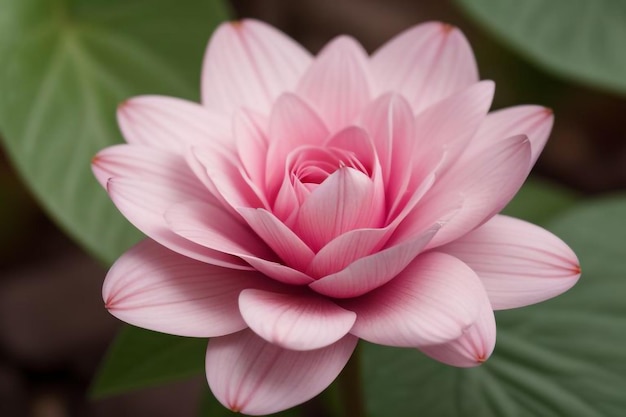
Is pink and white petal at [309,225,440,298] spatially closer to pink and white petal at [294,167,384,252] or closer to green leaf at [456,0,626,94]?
pink and white petal at [294,167,384,252]

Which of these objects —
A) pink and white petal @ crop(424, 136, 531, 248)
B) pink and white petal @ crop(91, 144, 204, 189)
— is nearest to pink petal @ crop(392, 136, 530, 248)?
pink and white petal @ crop(424, 136, 531, 248)

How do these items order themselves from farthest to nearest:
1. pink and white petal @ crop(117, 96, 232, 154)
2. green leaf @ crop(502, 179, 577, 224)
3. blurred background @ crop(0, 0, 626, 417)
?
blurred background @ crop(0, 0, 626, 417), green leaf @ crop(502, 179, 577, 224), pink and white petal @ crop(117, 96, 232, 154)

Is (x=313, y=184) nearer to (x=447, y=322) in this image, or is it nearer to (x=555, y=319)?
(x=447, y=322)

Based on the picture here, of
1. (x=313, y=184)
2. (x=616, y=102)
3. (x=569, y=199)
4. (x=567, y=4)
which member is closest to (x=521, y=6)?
(x=567, y=4)

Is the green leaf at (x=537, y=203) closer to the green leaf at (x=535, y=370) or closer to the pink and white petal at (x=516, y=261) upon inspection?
the green leaf at (x=535, y=370)

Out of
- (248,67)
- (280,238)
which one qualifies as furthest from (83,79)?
(280,238)

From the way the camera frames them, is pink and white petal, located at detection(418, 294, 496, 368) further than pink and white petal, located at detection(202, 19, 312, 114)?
No

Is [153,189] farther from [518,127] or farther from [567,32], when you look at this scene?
[567,32]

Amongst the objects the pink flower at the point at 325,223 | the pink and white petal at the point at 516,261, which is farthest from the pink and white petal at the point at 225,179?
the pink and white petal at the point at 516,261
